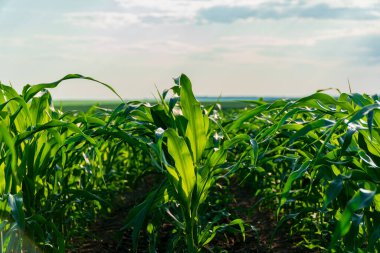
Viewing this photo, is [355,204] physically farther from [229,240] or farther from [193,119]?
[229,240]

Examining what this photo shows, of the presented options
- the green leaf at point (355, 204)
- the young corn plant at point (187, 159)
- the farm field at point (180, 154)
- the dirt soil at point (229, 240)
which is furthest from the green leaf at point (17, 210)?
the green leaf at point (355, 204)

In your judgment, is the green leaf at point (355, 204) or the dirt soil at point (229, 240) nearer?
the green leaf at point (355, 204)

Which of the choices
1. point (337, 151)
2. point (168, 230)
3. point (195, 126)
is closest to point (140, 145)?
point (195, 126)

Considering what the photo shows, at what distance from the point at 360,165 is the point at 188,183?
0.80m

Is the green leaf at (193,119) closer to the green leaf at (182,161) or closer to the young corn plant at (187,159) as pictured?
the young corn plant at (187,159)

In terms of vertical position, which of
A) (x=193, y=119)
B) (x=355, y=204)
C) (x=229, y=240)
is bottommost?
(x=229, y=240)

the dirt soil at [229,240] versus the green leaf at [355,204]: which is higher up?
the green leaf at [355,204]

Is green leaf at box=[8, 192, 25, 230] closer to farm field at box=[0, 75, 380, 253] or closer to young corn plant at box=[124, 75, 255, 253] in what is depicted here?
farm field at box=[0, 75, 380, 253]

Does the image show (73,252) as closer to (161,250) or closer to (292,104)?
(161,250)

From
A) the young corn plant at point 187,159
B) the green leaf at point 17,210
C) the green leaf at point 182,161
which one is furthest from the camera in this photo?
the young corn plant at point 187,159

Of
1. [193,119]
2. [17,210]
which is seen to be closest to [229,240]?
[193,119]

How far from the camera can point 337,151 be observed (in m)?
→ 2.24

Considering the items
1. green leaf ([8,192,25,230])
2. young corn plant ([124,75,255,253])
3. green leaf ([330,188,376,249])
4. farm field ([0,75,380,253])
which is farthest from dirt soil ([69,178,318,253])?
green leaf ([330,188,376,249])

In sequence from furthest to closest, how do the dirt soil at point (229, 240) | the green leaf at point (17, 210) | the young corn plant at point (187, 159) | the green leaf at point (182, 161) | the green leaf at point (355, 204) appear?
the dirt soil at point (229, 240)
the young corn plant at point (187, 159)
the green leaf at point (182, 161)
the green leaf at point (17, 210)
the green leaf at point (355, 204)
